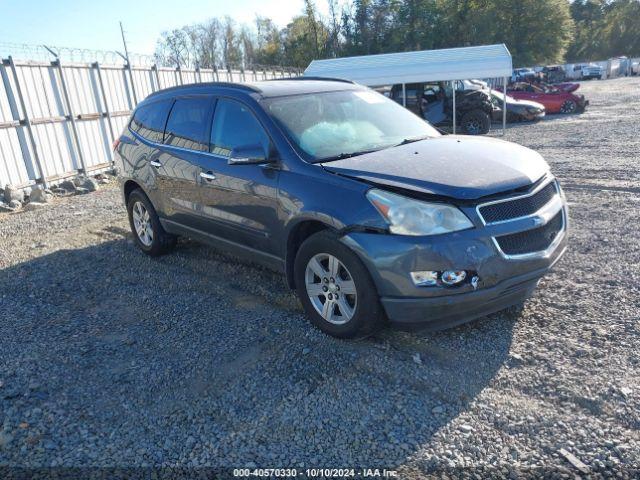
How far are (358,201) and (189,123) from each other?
2485 millimetres

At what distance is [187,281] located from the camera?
526cm

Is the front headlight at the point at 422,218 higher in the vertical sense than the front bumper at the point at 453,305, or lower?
higher

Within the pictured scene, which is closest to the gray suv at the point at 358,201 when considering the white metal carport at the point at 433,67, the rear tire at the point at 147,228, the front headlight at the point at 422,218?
the front headlight at the point at 422,218

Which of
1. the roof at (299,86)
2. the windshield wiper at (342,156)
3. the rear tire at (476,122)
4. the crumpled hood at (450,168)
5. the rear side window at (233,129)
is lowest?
the rear tire at (476,122)

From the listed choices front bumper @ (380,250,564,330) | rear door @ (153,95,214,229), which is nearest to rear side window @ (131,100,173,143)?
rear door @ (153,95,214,229)

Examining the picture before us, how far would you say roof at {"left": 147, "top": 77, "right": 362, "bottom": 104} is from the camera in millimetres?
4582

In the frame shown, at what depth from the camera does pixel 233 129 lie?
4582 millimetres

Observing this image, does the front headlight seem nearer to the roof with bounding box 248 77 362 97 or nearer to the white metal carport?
the roof with bounding box 248 77 362 97

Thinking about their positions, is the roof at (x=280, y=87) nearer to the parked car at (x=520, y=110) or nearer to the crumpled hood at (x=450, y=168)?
the crumpled hood at (x=450, y=168)

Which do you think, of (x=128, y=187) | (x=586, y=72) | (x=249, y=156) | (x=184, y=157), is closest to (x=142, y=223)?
(x=128, y=187)

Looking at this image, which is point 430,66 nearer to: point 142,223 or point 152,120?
point 152,120

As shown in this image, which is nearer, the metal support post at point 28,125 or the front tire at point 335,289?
the front tire at point 335,289

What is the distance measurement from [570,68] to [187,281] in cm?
6251

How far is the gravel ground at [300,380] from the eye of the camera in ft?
8.80
